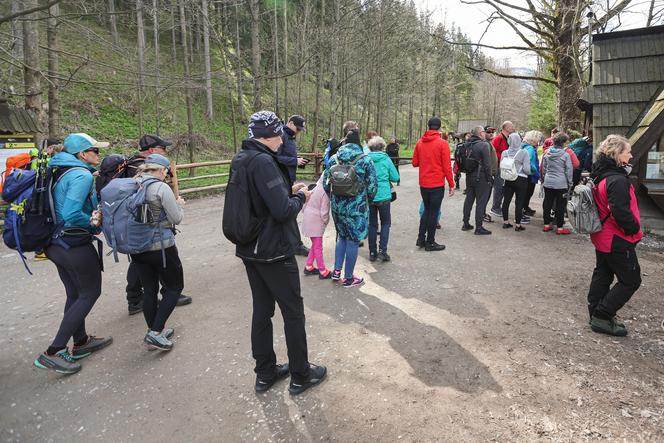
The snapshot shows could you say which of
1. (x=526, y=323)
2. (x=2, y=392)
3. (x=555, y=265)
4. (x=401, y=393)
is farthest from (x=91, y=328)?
(x=555, y=265)

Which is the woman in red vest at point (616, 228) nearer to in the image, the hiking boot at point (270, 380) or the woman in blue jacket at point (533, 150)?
the hiking boot at point (270, 380)

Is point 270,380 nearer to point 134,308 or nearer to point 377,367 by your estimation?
point 377,367

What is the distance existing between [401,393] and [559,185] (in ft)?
18.4

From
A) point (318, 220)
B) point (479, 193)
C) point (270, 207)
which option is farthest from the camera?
point (479, 193)

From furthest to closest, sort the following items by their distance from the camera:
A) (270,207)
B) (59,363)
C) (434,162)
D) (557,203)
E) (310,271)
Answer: (557,203) → (434,162) → (310,271) → (59,363) → (270,207)

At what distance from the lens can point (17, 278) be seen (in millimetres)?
5570

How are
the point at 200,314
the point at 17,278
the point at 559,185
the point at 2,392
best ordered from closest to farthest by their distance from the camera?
the point at 2,392
the point at 200,314
the point at 17,278
the point at 559,185

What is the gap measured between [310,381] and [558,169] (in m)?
6.01

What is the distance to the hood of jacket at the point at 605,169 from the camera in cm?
351

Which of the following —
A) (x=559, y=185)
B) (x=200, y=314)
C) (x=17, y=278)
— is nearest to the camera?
(x=200, y=314)

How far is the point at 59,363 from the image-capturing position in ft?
10.9

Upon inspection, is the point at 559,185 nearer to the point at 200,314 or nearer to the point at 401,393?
the point at 401,393

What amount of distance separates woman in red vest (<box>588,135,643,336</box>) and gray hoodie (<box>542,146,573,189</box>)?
135 inches

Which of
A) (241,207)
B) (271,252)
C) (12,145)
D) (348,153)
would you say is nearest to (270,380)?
(271,252)
